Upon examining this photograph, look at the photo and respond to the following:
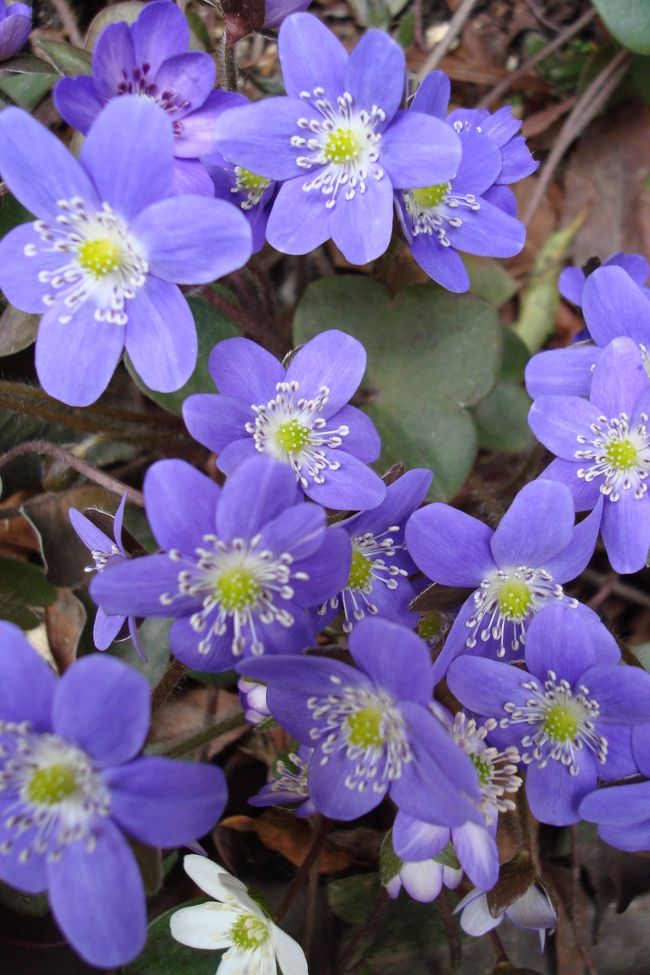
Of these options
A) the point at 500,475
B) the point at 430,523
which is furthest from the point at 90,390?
the point at 500,475

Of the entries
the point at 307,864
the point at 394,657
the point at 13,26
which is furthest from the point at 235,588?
the point at 13,26

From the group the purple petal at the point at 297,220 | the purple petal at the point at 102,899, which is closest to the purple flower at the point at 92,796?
the purple petal at the point at 102,899

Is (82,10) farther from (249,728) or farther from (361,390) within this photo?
(249,728)

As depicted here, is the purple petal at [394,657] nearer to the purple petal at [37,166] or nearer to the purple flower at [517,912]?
the purple flower at [517,912]

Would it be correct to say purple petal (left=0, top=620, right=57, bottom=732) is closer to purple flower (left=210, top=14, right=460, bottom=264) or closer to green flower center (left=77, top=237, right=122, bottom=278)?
green flower center (left=77, top=237, right=122, bottom=278)

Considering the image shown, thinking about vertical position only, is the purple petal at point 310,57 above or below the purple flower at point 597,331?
above

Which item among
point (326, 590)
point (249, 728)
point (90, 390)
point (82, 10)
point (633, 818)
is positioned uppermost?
point (82, 10)
